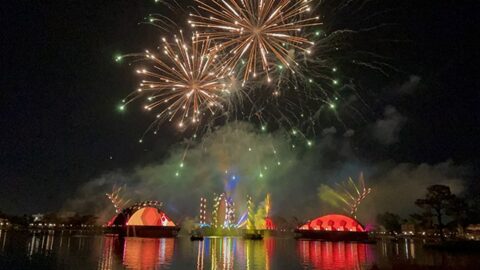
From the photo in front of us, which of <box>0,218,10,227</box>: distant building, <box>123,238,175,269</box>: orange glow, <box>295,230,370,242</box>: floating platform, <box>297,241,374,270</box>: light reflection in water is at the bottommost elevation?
<box>297,241,374,270</box>: light reflection in water

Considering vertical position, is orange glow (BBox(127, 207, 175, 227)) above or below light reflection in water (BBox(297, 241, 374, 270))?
above

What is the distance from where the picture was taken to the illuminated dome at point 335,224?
95.6 m

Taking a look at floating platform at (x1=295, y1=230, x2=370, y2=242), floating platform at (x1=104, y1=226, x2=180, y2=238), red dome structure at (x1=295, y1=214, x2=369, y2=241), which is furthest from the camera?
floating platform at (x1=104, y1=226, x2=180, y2=238)

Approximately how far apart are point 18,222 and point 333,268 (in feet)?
662

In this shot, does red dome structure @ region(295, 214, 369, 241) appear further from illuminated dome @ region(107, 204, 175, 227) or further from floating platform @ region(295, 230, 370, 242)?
illuminated dome @ region(107, 204, 175, 227)

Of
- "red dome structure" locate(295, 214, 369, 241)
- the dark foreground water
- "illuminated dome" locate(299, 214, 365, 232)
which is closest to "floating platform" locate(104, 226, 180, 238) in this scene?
"red dome structure" locate(295, 214, 369, 241)

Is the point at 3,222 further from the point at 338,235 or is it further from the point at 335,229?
the point at 338,235

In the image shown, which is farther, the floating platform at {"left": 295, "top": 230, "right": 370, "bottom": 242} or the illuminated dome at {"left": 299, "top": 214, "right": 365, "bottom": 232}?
the illuminated dome at {"left": 299, "top": 214, "right": 365, "bottom": 232}

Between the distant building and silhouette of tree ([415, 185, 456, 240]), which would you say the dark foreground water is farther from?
the distant building

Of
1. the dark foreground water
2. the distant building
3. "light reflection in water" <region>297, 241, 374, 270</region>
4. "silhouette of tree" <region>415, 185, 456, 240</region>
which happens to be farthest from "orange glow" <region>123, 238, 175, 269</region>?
the distant building

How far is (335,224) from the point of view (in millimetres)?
99375

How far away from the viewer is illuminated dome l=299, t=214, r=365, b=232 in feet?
314

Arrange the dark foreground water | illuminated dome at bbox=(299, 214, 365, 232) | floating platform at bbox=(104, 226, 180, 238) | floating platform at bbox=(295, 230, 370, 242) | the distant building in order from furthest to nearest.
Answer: the distant building < floating platform at bbox=(104, 226, 180, 238) < illuminated dome at bbox=(299, 214, 365, 232) < floating platform at bbox=(295, 230, 370, 242) < the dark foreground water

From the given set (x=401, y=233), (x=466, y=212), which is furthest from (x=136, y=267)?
(x=401, y=233)
